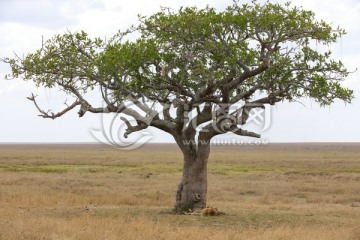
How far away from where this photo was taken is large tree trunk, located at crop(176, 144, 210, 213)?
73.0 feet

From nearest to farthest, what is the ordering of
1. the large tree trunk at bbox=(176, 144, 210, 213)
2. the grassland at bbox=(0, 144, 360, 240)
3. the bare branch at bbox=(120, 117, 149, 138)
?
the grassland at bbox=(0, 144, 360, 240)
the bare branch at bbox=(120, 117, 149, 138)
the large tree trunk at bbox=(176, 144, 210, 213)

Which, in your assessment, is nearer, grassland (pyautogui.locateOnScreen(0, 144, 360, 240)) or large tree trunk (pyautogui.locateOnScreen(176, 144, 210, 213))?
grassland (pyautogui.locateOnScreen(0, 144, 360, 240))

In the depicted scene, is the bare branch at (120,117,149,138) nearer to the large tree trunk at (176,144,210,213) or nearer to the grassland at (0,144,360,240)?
Answer: the large tree trunk at (176,144,210,213)

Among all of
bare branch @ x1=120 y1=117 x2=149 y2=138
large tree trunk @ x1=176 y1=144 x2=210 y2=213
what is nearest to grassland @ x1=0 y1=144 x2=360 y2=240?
large tree trunk @ x1=176 y1=144 x2=210 y2=213

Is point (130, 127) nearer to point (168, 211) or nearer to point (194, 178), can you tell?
point (194, 178)

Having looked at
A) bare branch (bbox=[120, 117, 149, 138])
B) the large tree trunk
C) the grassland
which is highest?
bare branch (bbox=[120, 117, 149, 138])

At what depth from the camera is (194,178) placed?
22.3 meters

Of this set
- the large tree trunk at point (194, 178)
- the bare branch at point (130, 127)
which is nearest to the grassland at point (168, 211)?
the large tree trunk at point (194, 178)

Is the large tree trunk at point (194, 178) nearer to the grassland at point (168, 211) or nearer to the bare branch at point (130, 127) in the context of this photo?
the grassland at point (168, 211)

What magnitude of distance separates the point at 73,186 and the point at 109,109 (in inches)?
723

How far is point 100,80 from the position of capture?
2097cm

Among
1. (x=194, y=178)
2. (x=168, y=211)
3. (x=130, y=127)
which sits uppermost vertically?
(x=130, y=127)

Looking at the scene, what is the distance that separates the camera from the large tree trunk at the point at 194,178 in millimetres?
22250

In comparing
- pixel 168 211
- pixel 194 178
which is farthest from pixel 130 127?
pixel 168 211
